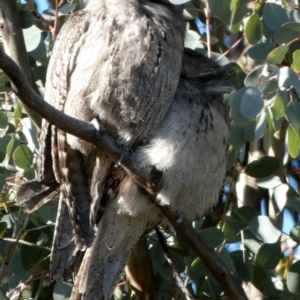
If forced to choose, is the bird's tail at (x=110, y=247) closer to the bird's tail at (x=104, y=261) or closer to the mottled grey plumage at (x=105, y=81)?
the bird's tail at (x=104, y=261)

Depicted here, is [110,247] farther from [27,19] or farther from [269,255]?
[27,19]

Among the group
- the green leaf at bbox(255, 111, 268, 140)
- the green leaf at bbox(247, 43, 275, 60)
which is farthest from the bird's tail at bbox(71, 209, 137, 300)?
the green leaf at bbox(247, 43, 275, 60)

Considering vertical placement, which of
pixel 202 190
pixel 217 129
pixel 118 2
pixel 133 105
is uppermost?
pixel 118 2

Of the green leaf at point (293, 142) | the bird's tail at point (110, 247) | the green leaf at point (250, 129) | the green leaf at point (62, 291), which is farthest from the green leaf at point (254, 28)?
the green leaf at point (62, 291)

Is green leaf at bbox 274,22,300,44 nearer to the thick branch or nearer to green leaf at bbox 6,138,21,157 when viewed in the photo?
the thick branch

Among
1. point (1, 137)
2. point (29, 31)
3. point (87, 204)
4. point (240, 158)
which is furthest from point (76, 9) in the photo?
point (240, 158)

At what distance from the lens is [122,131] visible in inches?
102

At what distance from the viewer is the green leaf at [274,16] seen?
8.40ft

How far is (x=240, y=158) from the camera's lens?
138 inches

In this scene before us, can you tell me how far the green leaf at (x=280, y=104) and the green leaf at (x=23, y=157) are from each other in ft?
3.50

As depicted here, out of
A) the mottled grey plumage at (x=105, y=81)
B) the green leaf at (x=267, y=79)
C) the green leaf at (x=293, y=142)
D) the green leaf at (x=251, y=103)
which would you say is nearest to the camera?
the green leaf at (x=251, y=103)

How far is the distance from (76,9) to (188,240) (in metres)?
1.10

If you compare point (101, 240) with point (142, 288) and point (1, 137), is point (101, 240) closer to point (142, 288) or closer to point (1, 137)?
point (142, 288)

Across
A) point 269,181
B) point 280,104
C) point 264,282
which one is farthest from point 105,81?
point 264,282
